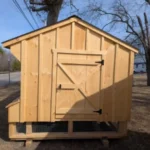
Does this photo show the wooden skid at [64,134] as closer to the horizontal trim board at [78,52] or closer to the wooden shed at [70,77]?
the wooden shed at [70,77]

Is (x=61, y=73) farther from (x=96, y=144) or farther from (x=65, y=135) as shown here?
(x=96, y=144)

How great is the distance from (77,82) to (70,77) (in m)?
0.20

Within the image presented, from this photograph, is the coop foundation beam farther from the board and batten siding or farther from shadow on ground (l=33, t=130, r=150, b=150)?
the board and batten siding

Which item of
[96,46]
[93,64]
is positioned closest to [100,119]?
[93,64]

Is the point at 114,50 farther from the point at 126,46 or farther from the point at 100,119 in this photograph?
the point at 100,119

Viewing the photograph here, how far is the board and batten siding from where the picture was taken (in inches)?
219

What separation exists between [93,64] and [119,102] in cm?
109

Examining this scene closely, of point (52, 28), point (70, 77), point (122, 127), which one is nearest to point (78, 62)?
point (70, 77)

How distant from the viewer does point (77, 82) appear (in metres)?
5.70

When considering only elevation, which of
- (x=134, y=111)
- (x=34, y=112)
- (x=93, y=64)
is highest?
(x=93, y=64)

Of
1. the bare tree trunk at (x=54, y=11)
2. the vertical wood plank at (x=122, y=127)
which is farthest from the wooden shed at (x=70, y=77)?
the bare tree trunk at (x=54, y=11)

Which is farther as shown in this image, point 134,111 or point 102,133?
point 134,111

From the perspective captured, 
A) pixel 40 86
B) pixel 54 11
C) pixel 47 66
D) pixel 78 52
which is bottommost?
pixel 40 86

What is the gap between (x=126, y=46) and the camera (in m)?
5.81
